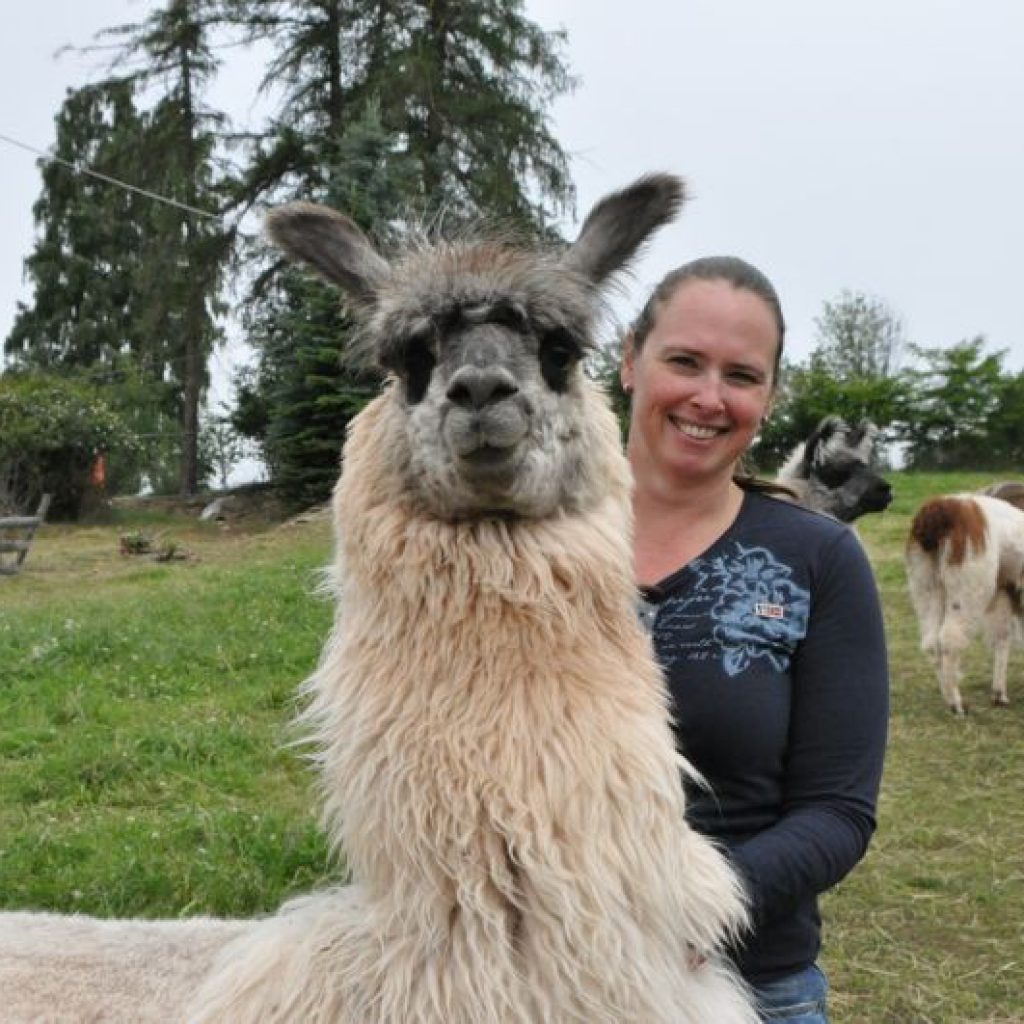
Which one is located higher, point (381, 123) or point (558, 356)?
point (381, 123)

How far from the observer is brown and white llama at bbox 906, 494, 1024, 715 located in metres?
7.79

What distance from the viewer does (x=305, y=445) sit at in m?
18.1

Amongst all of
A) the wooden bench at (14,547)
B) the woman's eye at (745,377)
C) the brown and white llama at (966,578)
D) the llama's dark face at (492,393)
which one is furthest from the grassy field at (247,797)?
the wooden bench at (14,547)

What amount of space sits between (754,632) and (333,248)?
0.91 m

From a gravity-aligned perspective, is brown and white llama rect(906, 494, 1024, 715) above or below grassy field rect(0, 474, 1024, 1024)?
above

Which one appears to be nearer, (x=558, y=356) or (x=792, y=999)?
(x=558, y=356)

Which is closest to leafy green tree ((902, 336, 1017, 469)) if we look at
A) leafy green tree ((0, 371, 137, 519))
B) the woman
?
leafy green tree ((0, 371, 137, 519))

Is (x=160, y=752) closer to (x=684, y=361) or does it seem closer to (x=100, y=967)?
(x=100, y=967)

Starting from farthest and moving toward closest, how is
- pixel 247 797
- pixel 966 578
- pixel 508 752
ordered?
pixel 966 578 < pixel 247 797 < pixel 508 752

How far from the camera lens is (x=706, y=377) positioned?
196 centimetres

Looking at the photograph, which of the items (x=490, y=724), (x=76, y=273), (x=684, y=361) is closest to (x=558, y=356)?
(x=684, y=361)

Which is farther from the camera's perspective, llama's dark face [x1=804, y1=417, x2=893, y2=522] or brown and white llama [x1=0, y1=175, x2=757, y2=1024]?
llama's dark face [x1=804, y1=417, x2=893, y2=522]

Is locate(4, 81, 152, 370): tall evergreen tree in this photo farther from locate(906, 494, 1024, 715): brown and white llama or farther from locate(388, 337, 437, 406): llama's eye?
locate(388, 337, 437, 406): llama's eye

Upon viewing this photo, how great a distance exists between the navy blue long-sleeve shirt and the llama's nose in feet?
1.76
